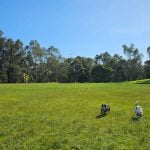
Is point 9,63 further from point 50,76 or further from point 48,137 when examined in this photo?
point 48,137

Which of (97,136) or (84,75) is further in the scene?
(84,75)

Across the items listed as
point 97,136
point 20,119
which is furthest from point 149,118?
point 20,119

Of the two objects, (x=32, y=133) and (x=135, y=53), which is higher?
(x=135, y=53)

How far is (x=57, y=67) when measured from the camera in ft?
560

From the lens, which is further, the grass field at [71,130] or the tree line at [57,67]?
the tree line at [57,67]

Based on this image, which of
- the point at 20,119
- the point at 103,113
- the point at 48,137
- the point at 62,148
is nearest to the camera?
the point at 62,148

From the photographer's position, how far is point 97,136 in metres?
22.0

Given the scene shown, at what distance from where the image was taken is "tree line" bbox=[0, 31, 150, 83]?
14875cm

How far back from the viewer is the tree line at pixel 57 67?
5856 inches

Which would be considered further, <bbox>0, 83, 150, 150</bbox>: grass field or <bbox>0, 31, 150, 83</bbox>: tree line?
<bbox>0, 31, 150, 83</bbox>: tree line

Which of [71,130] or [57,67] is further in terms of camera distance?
[57,67]

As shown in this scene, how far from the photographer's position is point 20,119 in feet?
96.0

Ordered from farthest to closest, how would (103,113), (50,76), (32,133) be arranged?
(50,76), (103,113), (32,133)

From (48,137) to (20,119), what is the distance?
27.1ft
